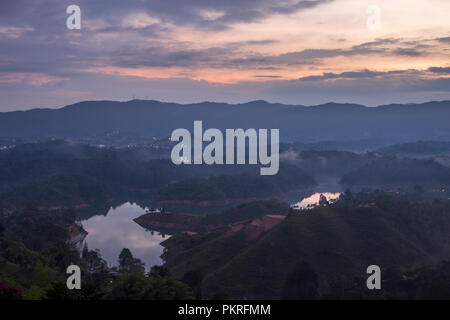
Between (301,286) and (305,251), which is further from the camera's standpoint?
(305,251)

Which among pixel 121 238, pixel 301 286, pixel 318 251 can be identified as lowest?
pixel 301 286

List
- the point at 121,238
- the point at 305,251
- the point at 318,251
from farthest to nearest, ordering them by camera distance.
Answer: the point at 121,238, the point at 318,251, the point at 305,251

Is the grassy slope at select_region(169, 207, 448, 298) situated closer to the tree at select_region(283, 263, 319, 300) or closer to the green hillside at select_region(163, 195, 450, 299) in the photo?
the green hillside at select_region(163, 195, 450, 299)

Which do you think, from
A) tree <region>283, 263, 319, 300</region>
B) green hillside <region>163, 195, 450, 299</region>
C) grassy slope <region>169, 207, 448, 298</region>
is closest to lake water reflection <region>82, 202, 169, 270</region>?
green hillside <region>163, 195, 450, 299</region>

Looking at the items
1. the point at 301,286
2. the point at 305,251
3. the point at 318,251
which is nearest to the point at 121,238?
the point at 305,251

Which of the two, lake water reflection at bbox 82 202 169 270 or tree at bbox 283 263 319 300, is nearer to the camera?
tree at bbox 283 263 319 300

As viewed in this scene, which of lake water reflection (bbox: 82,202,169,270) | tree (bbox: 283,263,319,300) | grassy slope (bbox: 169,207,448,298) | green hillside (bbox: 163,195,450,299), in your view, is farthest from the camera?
lake water reflection (bbox: 82,202,169,270)

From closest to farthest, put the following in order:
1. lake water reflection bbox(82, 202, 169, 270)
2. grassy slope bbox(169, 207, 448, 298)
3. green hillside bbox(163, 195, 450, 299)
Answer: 1. green hillside bbox(163, 195, 450, 299)
2. grassy slope bbox(169, 207, 448, 298)
3. lake water reflection bbox(82, 202, 169, 270)

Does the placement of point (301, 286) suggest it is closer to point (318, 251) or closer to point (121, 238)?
point (318, 251)

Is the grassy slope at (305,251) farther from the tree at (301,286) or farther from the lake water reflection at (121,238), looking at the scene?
the lake water reflection at (121,238)

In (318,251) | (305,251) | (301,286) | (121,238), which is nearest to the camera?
(301,286)

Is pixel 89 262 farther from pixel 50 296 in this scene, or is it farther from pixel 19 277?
pixel 50 296
